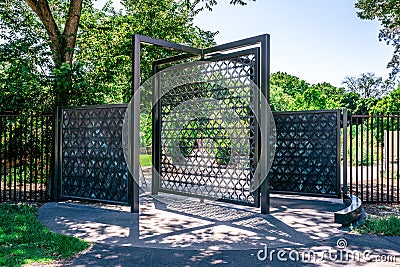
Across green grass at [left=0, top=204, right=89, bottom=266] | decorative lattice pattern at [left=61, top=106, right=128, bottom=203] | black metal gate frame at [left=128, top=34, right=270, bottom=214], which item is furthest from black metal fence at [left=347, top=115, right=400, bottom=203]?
green grass at [left=0, top=204, right=89, bottom=266]

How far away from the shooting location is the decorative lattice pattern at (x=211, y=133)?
596cm

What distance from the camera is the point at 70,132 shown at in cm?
676

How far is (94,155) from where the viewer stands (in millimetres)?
6488

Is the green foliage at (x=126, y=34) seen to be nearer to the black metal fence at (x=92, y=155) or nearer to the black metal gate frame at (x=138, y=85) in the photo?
the black metal fence at (x=92, y=155)

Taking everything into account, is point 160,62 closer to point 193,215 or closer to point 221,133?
point 221,133

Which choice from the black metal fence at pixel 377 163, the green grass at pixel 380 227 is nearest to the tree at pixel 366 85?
the black metal fence at pixel 377 163

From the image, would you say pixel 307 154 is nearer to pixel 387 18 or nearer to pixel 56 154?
pixel 56 154

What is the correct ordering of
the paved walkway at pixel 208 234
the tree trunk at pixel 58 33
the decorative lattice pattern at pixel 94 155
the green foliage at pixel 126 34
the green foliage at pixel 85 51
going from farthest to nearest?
the green foliage at pixel 126 34
the tree trunk at pixel 58 33
the green foliage at pixel 85 51
the decorative lattice pattern at pixel 94 155
the paved walkway at pixel 208 234

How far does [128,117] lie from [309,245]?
3314 millimetres

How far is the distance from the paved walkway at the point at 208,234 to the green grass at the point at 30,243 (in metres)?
0.19

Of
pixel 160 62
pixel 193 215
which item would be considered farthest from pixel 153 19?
pixel 193 215

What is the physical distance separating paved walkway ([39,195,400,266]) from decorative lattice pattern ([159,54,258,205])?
A: 433 millimetres

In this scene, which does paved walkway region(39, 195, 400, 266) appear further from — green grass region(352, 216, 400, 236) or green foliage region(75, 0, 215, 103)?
green foliage region(75, 0, 215, 103)

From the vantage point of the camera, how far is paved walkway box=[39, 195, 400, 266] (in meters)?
3.69
